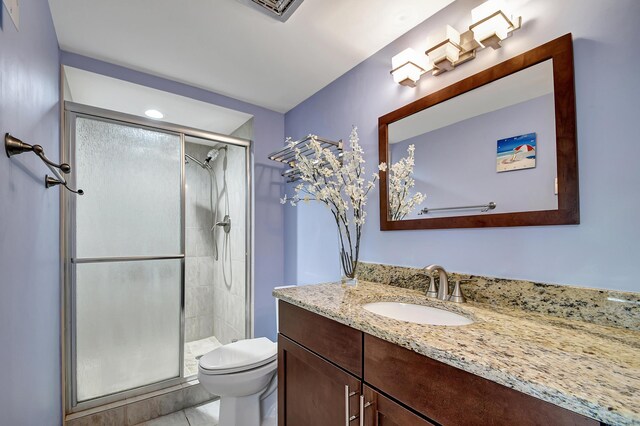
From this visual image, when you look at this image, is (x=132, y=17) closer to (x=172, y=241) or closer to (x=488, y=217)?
(x=172, y=241)

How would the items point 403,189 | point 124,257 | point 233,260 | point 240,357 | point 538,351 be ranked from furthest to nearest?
point 233,260, point 124,257, point 240,357, point 403,189, point 538,351

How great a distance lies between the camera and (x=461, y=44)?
1.23 meters

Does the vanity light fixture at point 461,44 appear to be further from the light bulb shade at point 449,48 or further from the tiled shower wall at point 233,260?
the tiled shower wall at point 233,260

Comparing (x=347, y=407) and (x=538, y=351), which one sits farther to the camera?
(x=347, y=407)

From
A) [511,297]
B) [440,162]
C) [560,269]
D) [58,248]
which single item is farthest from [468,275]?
[58,248]

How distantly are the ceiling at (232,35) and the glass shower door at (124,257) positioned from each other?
19.1 inches

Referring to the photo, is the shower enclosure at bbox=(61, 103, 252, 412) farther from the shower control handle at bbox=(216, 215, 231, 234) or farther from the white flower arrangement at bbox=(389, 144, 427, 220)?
the white flower arrangement at bbox=(389, 144, 427, 220)

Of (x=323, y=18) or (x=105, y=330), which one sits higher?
(x=323, y=18)

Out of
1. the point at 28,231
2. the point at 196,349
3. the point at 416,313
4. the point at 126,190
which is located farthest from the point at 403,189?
the point at 196,349

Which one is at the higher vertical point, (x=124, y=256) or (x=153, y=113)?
(x=153, y=113)

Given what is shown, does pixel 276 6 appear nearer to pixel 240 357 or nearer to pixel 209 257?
pixel 240 357

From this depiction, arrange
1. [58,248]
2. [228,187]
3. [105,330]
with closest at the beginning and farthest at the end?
[58,248], [105,330], [228,187]

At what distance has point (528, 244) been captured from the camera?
103cm

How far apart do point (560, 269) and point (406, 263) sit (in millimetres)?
625
